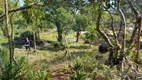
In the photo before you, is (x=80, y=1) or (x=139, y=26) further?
(x=139, y=26)

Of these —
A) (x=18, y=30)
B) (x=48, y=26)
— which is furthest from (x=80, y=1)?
(x=18, y=30)

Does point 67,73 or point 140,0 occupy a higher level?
point 140,0

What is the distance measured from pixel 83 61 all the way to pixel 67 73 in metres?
0.87

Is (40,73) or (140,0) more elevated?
(140,0)

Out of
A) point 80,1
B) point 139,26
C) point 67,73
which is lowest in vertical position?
point 67,73

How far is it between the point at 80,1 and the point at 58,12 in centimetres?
1946

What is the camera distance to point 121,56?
1151cm

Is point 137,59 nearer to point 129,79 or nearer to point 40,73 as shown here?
point 129,79

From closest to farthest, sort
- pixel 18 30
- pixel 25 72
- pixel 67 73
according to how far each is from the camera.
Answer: pixel 25 72, pixel 67 73, pixel 18 30

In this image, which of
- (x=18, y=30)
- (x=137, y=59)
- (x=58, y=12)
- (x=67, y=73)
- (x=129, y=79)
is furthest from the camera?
(x=18, y=30)

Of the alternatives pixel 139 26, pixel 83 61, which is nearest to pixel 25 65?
pixel 83 61

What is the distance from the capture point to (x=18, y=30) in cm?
3738

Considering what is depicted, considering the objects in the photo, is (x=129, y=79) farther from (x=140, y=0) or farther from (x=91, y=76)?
(x=140, y=0)

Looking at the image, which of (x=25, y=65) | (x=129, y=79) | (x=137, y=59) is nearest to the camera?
(x=129, y=79)
